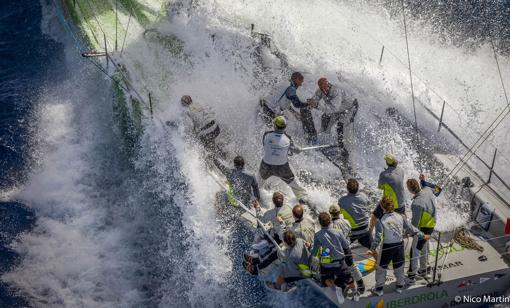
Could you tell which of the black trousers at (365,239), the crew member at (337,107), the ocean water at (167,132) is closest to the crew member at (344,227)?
the black trousers at (365,239)

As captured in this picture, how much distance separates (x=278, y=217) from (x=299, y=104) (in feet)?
10.5

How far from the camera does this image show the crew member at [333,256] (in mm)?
6629

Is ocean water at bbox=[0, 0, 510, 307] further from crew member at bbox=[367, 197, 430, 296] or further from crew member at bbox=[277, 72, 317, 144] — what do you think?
crew member at bbox=[367, 197, 430, 296]

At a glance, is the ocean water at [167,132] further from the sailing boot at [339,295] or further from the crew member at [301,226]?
the crew member at [301,226]

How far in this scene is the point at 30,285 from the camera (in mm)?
8203

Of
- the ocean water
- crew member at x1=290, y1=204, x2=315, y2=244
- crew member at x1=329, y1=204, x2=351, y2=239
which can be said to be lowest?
the ocean water

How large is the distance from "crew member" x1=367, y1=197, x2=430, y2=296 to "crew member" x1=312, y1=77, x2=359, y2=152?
11.5ft

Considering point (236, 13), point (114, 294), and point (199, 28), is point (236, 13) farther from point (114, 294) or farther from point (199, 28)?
point (114, 294)

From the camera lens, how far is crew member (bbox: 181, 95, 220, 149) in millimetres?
9797

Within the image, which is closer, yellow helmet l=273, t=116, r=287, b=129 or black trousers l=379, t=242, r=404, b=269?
Answer: black trousers l=379, t=242, r=404, b=269

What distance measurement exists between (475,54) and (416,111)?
4742 mm

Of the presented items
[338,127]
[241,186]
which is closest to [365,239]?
[241,186]

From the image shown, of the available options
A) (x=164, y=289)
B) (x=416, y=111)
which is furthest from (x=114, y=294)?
(x=416, y=111)

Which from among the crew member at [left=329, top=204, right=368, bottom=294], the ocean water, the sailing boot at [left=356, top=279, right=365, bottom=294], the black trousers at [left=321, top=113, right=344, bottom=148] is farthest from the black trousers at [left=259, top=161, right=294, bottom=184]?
the sailing boot at [left=356, top=279, right=365, bottom=294]
